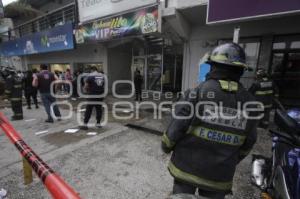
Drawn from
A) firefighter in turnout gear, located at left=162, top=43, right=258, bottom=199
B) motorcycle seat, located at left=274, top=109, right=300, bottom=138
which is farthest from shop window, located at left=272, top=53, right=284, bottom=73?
firefighter in turnout gear, located at left=162, top=43, right=258, bottom=199

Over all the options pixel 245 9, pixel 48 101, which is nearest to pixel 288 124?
pixel 245 9

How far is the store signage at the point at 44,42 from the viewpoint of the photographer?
37.4 feet

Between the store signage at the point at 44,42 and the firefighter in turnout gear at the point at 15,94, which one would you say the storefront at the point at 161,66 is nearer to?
the store signage at the point at 44,42

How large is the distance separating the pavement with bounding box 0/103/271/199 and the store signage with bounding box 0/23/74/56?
24.6ft

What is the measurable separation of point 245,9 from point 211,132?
4826mm

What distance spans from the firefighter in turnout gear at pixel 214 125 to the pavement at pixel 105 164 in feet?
4.55

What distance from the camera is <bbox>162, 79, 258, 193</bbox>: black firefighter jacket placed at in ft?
4.88

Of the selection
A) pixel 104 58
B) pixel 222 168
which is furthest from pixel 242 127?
pixel 104 58

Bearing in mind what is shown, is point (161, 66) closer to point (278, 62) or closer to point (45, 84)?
point (278, 62)

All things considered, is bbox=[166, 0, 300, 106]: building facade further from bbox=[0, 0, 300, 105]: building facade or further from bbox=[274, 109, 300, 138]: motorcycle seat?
bbox=[274, 109, 300, 138]: motorcycle seat

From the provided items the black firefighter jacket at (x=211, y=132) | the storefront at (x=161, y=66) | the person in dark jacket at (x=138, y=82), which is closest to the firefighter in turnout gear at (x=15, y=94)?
the person in dark jacket at (x=138, y=82)

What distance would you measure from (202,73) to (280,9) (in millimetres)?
2341

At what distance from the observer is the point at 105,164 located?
11.7 feet

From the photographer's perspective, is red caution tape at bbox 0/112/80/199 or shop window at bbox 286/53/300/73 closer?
red caution tape at bbox 0/112/80/199
